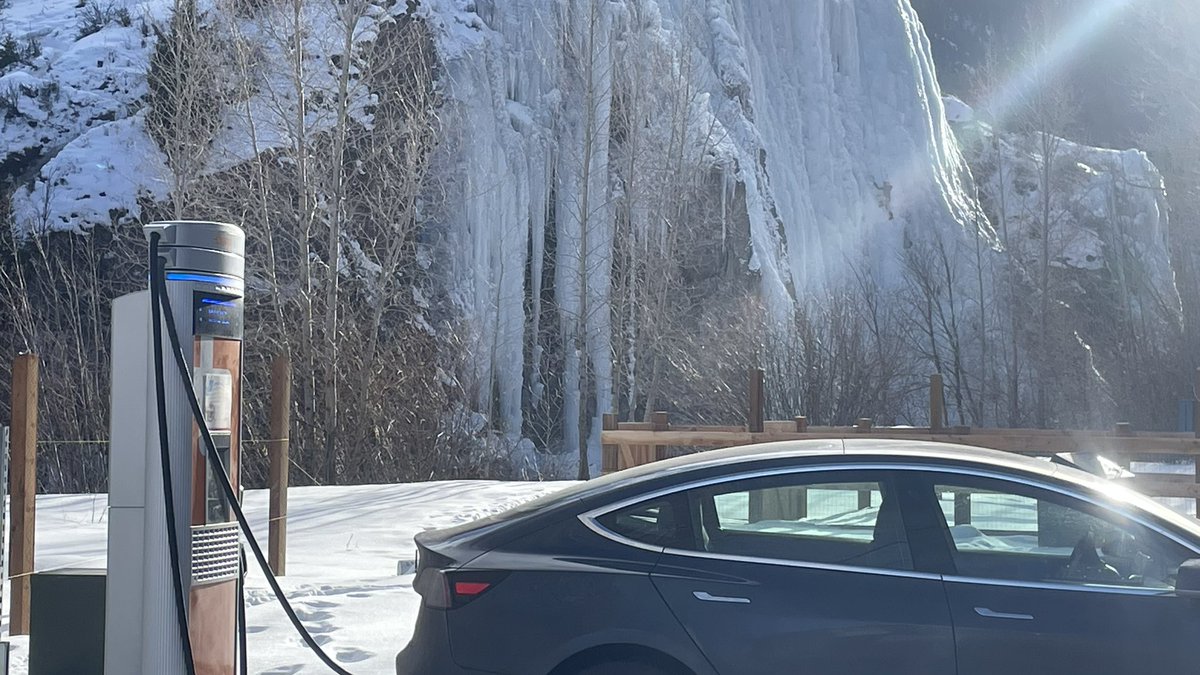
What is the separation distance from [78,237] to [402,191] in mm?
6452

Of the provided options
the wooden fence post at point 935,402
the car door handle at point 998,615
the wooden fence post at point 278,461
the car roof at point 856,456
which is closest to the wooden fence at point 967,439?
the wooden fence post at point 935,402

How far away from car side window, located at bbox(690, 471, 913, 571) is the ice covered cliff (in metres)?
18.8

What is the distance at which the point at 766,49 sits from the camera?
31594 millimetres

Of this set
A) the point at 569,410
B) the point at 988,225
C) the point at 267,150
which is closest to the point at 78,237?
the point at 267,150

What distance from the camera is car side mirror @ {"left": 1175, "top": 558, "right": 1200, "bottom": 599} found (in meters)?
3.82

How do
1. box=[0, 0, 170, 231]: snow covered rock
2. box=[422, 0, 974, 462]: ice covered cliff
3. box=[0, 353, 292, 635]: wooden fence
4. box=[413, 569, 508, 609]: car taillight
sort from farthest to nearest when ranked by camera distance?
box=[422, 0, 974, 462]: ice covered cliff < box=[0, 0, 170, 231]: snow covered rock < box=[0, 353, 292, 635]: wooden fence < box=[413, 569, 508, 609]: car taillight

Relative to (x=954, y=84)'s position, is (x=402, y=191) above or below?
below

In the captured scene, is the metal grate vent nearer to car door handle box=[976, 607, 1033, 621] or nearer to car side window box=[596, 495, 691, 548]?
car side window box=[596, 495, 691, 548]

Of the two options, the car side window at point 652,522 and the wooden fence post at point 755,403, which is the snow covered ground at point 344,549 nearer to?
the car side window at point 652,522

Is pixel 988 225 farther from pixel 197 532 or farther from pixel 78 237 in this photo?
pixel 197 532

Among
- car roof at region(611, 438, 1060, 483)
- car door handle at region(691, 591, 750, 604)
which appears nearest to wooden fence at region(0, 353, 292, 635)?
car roof at region(611, 438, 1060, 483)

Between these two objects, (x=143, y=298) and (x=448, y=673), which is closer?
(x=448, y=673)

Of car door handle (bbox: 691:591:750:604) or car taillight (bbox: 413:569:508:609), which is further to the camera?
car taillight (bbox: 413:569:508:609)

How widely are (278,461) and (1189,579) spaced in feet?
21.6
